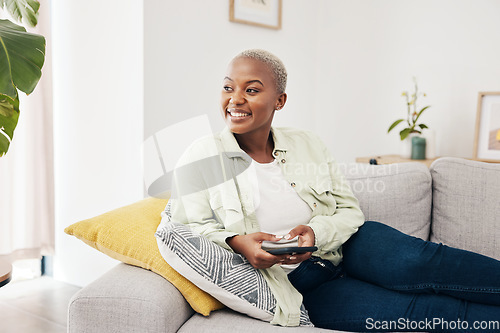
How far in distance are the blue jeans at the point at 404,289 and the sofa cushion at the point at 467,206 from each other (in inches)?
12.8

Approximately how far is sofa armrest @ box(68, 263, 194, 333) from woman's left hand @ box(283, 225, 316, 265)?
33 centimetres

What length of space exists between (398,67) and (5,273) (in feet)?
8.53

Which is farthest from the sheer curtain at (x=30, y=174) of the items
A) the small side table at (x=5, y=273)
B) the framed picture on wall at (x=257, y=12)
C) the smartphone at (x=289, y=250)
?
the smartphone at (x=289, y=250)

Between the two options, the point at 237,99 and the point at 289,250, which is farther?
the point at 237,99

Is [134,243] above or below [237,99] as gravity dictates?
below

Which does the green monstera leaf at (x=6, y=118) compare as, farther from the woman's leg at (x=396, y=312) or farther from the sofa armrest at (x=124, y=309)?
the woman's leg at (x=396, y=312)

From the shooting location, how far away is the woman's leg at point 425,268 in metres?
1.26

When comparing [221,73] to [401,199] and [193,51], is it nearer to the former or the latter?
[193,51]

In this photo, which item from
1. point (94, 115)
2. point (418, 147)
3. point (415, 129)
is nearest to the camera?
point (94, 115)

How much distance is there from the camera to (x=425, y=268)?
4.24 feet

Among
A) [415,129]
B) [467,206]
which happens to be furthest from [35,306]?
[415,129]

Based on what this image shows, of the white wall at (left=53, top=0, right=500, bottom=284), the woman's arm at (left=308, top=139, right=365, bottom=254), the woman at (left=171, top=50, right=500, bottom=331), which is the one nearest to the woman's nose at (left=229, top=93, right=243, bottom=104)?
the woman at (left=171, top=50, right=500, bottom=331)

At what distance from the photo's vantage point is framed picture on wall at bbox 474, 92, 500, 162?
2586 millimetres

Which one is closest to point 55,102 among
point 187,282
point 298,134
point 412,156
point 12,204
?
point 12,204
